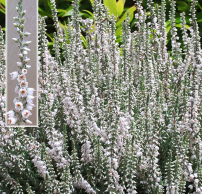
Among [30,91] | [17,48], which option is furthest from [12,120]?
[17,48]

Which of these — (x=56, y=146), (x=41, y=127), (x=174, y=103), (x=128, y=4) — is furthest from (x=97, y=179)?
(x=128, y=4)

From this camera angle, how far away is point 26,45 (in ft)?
5.69

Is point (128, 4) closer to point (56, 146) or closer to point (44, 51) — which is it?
point (44, 51)

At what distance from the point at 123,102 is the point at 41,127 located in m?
0.77

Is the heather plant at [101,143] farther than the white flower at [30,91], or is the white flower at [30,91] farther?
the heather plant at [101,143]

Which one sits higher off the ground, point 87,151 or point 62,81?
point 62,81

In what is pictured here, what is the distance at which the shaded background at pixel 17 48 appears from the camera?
1.79 metres

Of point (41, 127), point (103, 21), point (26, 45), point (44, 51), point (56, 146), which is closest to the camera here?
point (26, 45)

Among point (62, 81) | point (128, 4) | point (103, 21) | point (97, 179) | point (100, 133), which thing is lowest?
point (97, 179)

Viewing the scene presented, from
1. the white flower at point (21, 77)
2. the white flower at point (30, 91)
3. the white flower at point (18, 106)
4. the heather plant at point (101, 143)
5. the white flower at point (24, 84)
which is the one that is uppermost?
the white flower at point (21, 77)

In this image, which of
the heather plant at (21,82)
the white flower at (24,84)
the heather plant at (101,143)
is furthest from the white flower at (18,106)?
the heather plant at (101,143)

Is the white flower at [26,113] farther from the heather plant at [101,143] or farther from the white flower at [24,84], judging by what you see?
the heather plant at [101,143]

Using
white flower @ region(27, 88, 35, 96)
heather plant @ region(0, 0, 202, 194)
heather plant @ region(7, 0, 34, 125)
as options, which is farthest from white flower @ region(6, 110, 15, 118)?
heather plant @ region(0, 0, 202, 194)

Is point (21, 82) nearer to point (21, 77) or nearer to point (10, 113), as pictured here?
point (21, 77)
